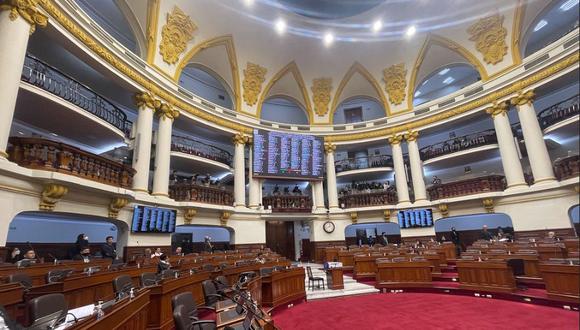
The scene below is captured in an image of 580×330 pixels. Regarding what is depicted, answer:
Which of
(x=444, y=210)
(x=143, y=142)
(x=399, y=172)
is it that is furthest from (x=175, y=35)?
(x=444, y=210)

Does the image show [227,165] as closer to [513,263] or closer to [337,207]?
[337,207]

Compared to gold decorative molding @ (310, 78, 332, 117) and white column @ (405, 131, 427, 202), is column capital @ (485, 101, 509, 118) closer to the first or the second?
white column @ (405, 131, 427, 202)

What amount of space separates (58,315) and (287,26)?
14937 mm

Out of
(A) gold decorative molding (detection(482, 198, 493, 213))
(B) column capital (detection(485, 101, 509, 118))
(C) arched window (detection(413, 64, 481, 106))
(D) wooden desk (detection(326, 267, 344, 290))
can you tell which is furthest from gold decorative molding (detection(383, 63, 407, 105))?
(D) wooden desk (detection(326, 267, 344, 290))

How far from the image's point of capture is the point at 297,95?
19.5 meters

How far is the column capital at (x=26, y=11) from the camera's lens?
265 inches

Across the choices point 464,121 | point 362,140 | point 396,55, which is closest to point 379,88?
point 396,55

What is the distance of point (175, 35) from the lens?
13016 mm

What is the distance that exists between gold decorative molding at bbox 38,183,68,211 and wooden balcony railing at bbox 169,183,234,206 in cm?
526

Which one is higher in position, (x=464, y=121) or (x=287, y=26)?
(x=287, y=26)

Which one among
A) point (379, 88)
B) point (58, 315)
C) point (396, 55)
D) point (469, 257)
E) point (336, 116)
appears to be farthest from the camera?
point (336, 116)

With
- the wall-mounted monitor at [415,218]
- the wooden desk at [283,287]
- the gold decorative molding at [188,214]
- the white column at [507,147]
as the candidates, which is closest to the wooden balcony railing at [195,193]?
the gold decorative molding at [188,214]

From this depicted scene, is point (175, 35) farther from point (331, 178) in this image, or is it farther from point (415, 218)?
point (415, 218)

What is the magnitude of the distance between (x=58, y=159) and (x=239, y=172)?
8691 mm
